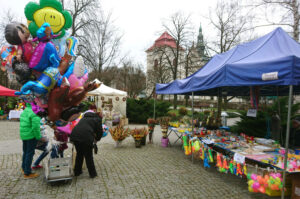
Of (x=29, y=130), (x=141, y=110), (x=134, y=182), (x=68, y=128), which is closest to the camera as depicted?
(x=29, y=130)

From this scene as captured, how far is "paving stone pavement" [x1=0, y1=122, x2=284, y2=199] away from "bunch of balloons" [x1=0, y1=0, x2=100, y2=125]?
1.38m

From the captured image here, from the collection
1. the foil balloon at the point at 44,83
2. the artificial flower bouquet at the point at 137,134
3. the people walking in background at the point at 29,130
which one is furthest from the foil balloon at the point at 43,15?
the artificial flower bouquet at the point at 137,134

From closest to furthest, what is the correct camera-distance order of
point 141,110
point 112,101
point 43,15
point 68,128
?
point 43,15, point 68,128, point 112,101, point 141,110

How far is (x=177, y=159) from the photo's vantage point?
5.30m

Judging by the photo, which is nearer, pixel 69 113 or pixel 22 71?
pixel 22 71

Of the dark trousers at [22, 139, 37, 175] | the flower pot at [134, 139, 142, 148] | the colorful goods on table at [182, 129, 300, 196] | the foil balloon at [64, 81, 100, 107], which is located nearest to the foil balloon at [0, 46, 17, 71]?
the foil balloon at [64, 81, 100, 107]

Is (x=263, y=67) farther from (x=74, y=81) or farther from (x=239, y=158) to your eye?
(x=74, y=81)

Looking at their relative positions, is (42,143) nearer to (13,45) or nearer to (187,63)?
(13,45)

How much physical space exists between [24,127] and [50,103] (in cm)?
121

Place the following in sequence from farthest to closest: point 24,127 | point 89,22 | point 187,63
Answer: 1. point 187,63
2. point 89,22
3. point 24,127

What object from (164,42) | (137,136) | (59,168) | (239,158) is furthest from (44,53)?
(164,42)

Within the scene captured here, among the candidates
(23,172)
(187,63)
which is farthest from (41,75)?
(187,63)

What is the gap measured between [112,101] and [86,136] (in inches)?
378

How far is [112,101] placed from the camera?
13.2 m
